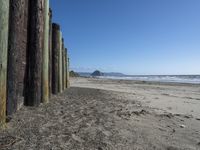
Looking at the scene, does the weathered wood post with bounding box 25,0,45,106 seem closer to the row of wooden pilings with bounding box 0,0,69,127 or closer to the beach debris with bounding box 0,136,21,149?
the row of wooden pilings with bounding box 0,0,69,127

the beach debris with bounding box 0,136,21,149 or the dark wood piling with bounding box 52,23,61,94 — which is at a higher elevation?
the dark wood piling with bounding box 52,23,61,94

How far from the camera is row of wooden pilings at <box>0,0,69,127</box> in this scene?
10.2 feet

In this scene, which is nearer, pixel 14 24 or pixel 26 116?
pixel 14 24

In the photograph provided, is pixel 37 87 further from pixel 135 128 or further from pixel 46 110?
pixel 135 128

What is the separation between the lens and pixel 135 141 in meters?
3.30

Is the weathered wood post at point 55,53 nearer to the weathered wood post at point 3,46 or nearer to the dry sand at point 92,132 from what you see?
the dry sand at point 92,132

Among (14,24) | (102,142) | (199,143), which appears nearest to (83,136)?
(102,142)

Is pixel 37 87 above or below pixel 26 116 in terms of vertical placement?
A: above

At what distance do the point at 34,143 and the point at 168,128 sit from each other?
2.33 m

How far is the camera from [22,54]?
14.0 feet

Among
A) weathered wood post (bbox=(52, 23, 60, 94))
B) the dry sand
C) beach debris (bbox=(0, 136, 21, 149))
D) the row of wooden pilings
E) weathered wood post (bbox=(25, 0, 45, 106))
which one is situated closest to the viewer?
beach debris (bbox=(0, 136, 21, 149))

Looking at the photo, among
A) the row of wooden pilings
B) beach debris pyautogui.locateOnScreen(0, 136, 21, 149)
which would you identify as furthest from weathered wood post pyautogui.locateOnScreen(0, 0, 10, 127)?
beach debris pyautogui.locateOnScreen(0, 136, 21, 149)

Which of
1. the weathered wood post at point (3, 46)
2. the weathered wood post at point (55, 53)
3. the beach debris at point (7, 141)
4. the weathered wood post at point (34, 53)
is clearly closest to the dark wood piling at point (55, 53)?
the weathered wood post at point (55, 53)

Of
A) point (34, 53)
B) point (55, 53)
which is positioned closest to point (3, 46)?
point (34, 53)
